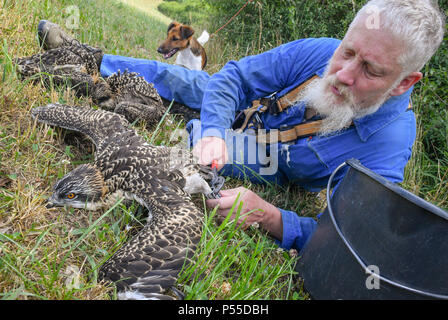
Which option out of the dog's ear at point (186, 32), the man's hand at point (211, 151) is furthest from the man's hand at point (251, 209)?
the dog's ear at point (186, 32)

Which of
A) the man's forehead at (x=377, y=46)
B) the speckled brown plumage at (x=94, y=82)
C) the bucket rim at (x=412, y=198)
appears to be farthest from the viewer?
the speckled brown plumage at (x=94, y=82)

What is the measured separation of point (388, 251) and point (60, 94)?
3.23m

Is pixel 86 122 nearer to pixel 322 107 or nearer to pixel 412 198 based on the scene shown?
pixel 322 107

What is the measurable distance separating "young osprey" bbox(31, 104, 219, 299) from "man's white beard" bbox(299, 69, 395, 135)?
1157mm

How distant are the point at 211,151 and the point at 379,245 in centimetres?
154

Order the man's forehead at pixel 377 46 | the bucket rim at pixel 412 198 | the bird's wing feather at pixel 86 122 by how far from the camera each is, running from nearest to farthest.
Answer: the bucket rim at pixel 412 198
the man's forehead at pixel 377 46
the bird's wing feather at pixel 86 122

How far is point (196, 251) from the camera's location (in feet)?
6.61

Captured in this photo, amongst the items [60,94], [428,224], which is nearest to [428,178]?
[428,224]

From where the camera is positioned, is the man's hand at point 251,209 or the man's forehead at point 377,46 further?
the man's hand at point 251,209

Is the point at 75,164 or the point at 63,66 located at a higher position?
the point at 63,66

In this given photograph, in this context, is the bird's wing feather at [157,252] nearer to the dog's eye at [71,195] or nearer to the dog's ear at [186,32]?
the dog's eye at [71,195]

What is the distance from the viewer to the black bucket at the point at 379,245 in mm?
1693

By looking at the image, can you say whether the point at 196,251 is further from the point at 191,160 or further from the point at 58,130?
the point at 58,130

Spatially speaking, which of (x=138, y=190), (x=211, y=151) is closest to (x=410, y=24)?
(x=211, y=151)
